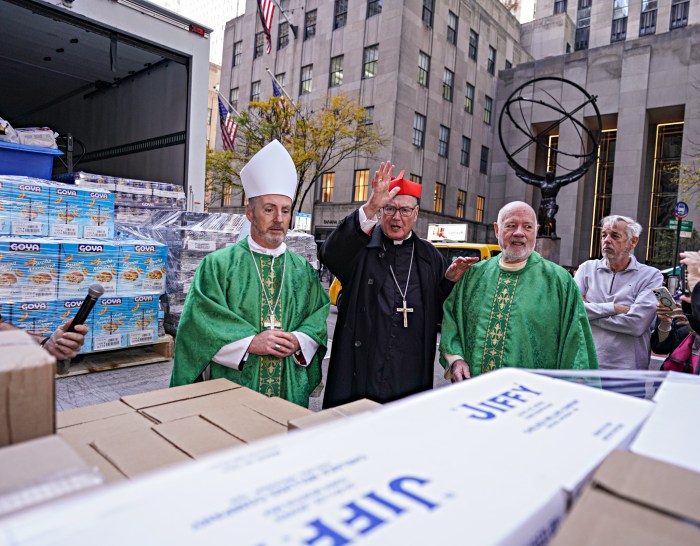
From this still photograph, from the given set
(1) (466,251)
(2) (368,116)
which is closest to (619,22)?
(2) (368,116)

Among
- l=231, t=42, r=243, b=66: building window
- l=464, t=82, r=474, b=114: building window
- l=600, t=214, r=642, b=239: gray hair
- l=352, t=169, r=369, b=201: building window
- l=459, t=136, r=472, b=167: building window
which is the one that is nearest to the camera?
l=600, t=214, r=642, b=239: gray hair

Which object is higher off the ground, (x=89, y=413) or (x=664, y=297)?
(x=664, y=297)

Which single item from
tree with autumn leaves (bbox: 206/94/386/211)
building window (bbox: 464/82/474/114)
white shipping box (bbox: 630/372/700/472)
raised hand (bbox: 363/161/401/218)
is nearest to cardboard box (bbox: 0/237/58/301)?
raised hand (bbox: 363/161/401/218)

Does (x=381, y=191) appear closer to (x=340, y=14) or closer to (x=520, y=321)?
(x=520, y=321)

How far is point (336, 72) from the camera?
91.2 feet

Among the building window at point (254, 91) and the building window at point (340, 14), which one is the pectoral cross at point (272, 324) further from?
the building window at point (254, 91)

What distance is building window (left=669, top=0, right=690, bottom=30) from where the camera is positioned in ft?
115

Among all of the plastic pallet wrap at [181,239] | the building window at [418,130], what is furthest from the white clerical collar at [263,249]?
the building window at [418,130]

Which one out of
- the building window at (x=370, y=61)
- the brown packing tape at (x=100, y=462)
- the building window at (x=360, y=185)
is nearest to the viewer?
the brown packing tape at (x=100, y=462)

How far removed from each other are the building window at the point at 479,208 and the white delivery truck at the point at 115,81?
25.9 m

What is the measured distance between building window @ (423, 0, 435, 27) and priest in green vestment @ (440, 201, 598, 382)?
27.5 metres

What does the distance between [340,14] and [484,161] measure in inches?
502

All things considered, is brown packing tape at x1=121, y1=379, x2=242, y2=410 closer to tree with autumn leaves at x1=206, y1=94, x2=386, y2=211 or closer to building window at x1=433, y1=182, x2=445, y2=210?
tree with autumn leaves at x1=206, y1=94, x2=386, y2=211

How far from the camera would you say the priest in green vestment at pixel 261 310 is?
260 centimetres
